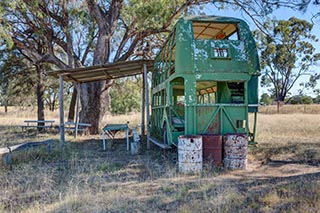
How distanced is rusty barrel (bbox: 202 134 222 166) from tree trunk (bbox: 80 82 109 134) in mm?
8823

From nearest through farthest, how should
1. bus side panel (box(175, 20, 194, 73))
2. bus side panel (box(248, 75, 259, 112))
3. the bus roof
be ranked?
bus side panel (box(175, 20, 194, 73)), the bus roof, bus side panel (box(248, 75, 259, 112))

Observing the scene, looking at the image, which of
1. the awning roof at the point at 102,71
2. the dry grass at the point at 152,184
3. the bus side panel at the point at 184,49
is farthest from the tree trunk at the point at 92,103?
the bus side panel at the point at 184,49

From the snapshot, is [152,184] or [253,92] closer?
[152,184]

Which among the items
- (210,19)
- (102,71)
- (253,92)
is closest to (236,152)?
(253,92)

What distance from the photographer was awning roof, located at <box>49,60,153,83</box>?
1044 centimetres

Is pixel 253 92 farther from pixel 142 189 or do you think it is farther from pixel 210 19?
pixel 142 189

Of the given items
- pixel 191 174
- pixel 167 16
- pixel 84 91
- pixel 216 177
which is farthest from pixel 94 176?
pixel 84 91

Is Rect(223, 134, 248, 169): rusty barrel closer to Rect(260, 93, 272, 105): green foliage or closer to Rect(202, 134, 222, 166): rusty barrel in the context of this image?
Rect(202, 134, 222, 166): rusty barrel

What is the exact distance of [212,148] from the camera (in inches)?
279

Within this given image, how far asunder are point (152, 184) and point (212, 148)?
2153 mm

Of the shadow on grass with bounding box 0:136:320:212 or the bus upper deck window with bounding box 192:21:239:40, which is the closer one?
the shadow on grass with bounding box 0:136:320:212

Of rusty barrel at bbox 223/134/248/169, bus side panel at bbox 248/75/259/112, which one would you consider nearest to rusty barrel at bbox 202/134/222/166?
rusty barrel at bbox 223/134/248/169

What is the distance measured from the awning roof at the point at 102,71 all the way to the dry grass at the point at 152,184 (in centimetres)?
351

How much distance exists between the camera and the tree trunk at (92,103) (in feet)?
47.4
